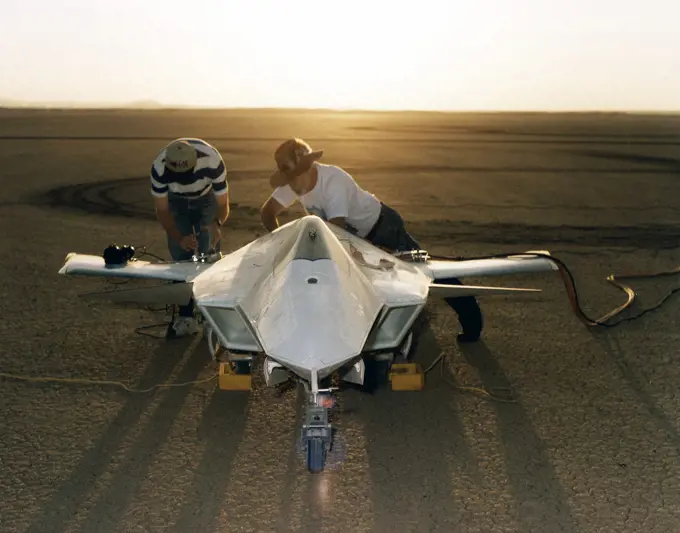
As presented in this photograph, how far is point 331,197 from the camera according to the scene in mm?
8062

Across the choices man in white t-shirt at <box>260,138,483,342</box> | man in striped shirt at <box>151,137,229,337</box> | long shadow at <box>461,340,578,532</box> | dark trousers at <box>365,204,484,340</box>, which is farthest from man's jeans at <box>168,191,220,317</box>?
long shadow at <box>461,340,578,532</box>

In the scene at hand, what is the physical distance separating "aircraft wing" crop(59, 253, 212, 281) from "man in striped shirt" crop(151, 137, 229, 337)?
2.98 feet

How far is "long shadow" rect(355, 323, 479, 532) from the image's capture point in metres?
5.26

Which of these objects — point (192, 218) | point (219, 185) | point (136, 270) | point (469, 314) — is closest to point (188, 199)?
point (192, 218)

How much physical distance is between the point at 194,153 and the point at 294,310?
14.7 feet

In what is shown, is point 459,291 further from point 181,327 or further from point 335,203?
point 181,327

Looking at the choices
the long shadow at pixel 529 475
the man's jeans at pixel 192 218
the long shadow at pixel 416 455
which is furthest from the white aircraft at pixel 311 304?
the man's jeans at pixel 192 218

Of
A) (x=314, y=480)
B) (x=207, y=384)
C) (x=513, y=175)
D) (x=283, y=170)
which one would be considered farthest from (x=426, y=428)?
(x=513, y=175)

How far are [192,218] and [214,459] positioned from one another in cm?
438

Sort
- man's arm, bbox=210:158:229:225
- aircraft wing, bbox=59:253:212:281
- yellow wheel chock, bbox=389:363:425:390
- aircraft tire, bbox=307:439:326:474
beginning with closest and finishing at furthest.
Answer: aircraft tire, bbox=307:439:326:474
yellow wheel chock, bbox=389:363:425:390
aircraft wing, bbox=59:253:212:281
man's arm, bbox=210:158:229:225

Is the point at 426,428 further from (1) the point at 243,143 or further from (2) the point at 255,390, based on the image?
(1) the point at 243,143

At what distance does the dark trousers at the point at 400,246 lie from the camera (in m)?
8.77

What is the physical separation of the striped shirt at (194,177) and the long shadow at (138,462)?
255 cm

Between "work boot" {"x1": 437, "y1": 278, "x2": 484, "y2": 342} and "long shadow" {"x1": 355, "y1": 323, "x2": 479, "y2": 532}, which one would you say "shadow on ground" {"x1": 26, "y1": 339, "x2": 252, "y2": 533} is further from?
"work boot" {"x1": 437, "y1": 278, "x2": 484, "y2": 342}
